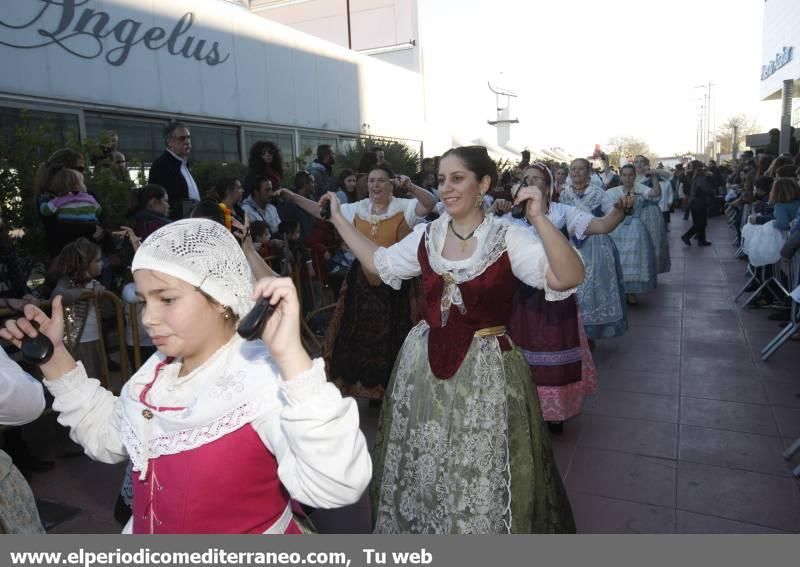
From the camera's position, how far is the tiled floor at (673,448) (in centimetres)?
338

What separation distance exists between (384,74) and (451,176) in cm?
1729

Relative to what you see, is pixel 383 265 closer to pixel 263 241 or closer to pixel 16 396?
pixel 16 396

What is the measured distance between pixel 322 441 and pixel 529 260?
5.24ft

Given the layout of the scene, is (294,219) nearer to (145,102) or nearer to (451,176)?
(451,176)

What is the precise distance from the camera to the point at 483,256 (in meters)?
2.79

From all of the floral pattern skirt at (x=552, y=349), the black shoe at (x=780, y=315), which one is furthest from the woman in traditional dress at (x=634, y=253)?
the floral pattern skirt at (x=552, y=349)

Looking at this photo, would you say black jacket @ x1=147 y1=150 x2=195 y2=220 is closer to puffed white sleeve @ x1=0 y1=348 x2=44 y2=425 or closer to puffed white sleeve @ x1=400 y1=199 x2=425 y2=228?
puffed white sleeve @ x1=400 y1=199 x2=425 y2=228

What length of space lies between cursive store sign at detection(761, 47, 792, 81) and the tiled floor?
30179mm

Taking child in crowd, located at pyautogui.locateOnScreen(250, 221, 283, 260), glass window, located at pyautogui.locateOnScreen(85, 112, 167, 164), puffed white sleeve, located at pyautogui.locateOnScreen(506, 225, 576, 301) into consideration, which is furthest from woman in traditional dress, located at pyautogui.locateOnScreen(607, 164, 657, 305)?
glass window, located at pyautogui.locateOnScreen(85, 112, 167, 164)

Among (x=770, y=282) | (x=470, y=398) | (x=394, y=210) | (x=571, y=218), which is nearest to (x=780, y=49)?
(x=770, y=282)

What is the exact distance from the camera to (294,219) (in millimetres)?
6898

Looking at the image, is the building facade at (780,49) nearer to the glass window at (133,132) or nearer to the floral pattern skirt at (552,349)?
the glass window at (133,132)

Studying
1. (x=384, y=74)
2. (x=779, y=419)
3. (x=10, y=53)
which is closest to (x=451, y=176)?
(x=779, y=419)

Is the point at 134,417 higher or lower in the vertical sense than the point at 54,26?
lower
